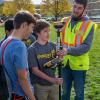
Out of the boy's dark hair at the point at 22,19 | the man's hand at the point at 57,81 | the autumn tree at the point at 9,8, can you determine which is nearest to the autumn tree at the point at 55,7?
the autumn tree at the point at 9,8

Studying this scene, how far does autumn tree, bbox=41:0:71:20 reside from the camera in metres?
82.3

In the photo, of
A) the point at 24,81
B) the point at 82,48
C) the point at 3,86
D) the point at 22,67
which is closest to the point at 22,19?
the point at 22,67

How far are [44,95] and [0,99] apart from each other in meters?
0.74

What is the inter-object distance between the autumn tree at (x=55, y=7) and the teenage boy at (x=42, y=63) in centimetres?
7317

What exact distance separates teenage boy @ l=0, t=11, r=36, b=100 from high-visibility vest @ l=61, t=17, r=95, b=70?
1.82m

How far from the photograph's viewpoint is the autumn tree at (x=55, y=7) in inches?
3241

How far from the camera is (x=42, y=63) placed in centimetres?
571

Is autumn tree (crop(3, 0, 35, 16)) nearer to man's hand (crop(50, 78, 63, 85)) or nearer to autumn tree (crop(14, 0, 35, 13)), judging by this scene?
autumn tree (crop(14, 0, 35, 13))

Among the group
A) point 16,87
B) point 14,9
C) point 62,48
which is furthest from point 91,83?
point 14,9

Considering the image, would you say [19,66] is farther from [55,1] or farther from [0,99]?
[55,1]

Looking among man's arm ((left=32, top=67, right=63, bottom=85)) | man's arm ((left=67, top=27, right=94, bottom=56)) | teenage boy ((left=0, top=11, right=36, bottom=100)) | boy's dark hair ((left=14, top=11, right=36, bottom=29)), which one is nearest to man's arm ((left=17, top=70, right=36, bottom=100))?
teenage boy ((left=0, top=11, right=36, bottom=100))

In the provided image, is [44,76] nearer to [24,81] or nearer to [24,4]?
[24,81]

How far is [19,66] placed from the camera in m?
4.40

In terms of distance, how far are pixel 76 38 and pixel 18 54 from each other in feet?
6.73
